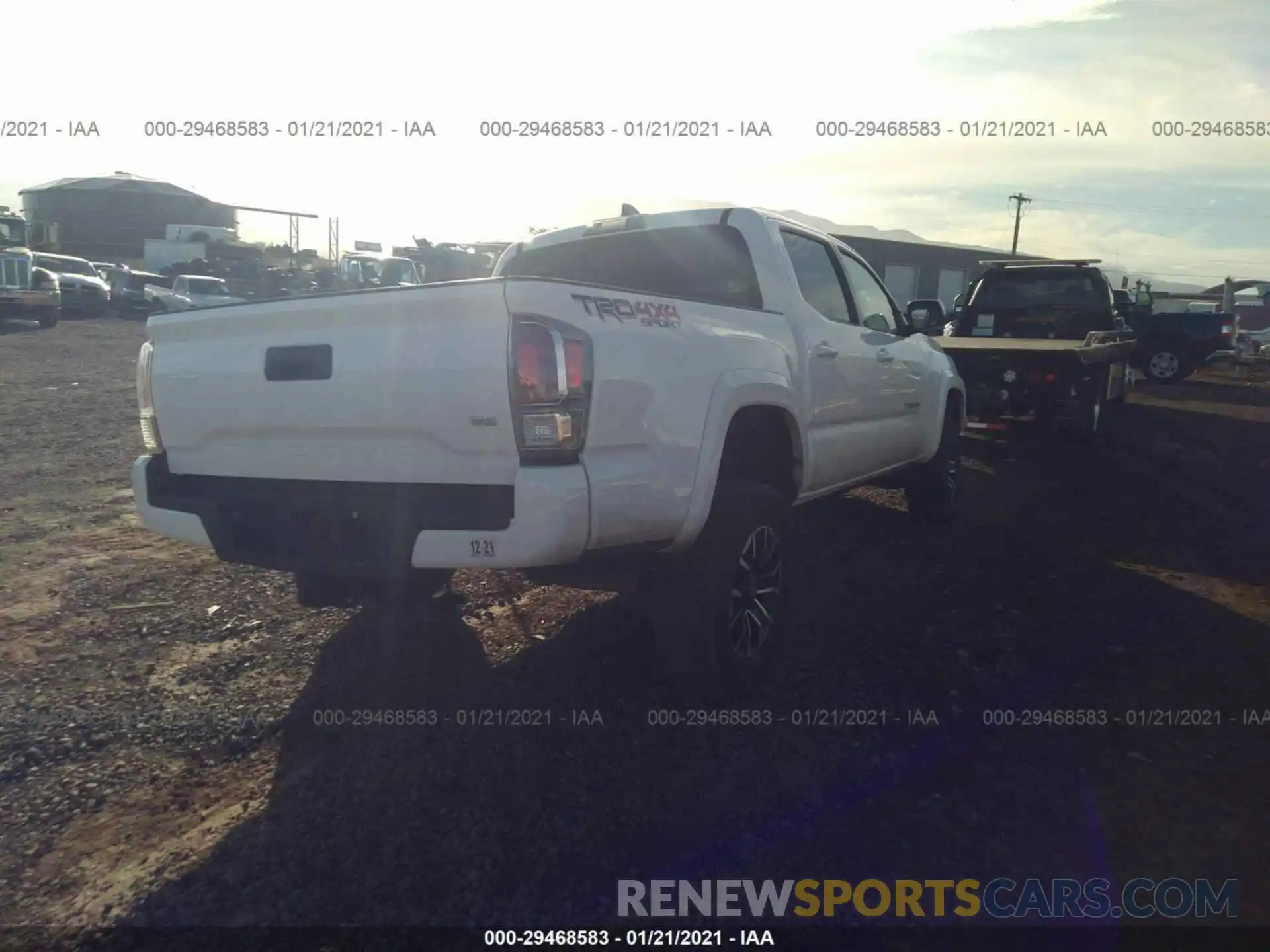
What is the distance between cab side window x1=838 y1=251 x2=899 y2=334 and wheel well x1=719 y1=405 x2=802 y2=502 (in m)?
1.37

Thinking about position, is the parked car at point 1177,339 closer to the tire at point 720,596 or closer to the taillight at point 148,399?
the tire at point 720,596

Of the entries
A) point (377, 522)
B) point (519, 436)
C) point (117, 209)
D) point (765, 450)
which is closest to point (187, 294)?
point (765, 450)

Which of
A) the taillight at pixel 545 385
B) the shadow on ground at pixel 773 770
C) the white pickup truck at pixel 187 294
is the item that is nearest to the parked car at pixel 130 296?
the white pickup truck at pixel 187 294

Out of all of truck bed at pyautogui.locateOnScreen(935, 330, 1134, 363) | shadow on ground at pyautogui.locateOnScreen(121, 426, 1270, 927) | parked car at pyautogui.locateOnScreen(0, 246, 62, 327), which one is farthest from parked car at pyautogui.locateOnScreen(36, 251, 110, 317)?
shadow on ground at pyautogui.locateOnScreen(121, 426, 1270, 927)

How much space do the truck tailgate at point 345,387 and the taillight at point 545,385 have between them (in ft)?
0.14

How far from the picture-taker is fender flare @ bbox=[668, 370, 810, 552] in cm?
344

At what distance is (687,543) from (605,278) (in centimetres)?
188

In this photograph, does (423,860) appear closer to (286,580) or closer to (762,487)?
(762,487)

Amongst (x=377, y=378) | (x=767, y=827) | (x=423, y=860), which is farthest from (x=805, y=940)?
(x=377, y=378)

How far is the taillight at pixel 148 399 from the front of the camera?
3.72 metres

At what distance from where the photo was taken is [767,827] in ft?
9.56

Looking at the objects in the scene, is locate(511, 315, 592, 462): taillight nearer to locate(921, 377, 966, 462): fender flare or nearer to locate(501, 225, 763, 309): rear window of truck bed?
locate(501, 225, 763, 309): rear window of truck bed

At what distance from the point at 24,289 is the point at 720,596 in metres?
22.9

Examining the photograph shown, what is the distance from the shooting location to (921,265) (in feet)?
123
